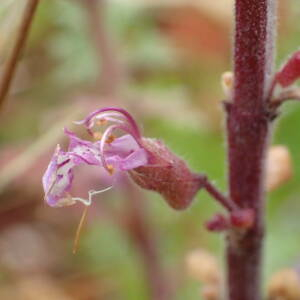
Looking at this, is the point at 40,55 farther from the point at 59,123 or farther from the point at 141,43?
the point at 59,123

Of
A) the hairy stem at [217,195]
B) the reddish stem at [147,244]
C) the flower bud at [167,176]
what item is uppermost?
the flower bud at [167,176]

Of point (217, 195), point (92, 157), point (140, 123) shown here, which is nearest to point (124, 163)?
point (92, 157)

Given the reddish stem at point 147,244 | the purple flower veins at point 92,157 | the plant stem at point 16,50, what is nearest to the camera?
the purple flower veins at point 92,157

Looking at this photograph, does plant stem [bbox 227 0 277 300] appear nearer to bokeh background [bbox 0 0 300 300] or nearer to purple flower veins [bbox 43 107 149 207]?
purple flower veins [bbox 43 107 149 207]

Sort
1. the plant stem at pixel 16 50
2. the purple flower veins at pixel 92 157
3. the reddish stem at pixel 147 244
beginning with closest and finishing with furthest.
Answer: the purple flower veins at pixel 92 157
the plant stem at pixel 16 50
the reddish stem at pixel 147 244

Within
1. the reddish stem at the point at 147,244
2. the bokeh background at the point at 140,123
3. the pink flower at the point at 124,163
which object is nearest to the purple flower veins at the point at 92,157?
the pink flower at the point at 124,163

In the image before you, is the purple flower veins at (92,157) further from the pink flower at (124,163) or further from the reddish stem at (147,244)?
the reddish stem at (147,244)
